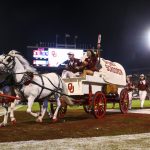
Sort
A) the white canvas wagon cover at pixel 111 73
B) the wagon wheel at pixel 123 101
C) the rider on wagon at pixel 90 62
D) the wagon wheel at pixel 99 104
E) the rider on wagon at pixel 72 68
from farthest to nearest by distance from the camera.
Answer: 1. the wagon wheel at pixel 123 101
2. the white canvas wagon cover at pixel 111 73
3. the rider on wagon at pixel 72 68
4. the rider on wagon at pixel 90 62
5. the wagon wheel at pixel 99 104

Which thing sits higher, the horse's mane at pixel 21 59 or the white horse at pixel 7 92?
the horse's mane at pixel 21 59

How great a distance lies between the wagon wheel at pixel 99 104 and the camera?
15.4 meters

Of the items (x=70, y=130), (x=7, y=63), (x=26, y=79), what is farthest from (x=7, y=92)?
(x=70, y=130)

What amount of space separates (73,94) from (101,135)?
4690 millimetres

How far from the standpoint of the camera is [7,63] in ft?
42.7

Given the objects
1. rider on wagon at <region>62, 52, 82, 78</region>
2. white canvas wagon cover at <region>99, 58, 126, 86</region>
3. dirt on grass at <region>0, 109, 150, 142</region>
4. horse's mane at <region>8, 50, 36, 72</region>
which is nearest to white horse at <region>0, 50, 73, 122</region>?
horse's mane at <region>8, 50, 36, 72</region>

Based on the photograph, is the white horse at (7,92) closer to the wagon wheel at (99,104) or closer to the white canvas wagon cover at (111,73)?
the wagon wheel at (99,104)

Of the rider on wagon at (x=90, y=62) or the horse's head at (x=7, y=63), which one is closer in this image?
the horse's head at (x=7, y=63)

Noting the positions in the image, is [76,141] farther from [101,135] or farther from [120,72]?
[120,72]

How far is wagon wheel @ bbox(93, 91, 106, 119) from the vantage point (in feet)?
50.5

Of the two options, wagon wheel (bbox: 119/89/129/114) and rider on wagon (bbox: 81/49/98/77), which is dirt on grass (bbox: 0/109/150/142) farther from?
wagon wheel (bbox: 119/89/129/114)

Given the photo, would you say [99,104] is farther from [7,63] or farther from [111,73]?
[7,63]

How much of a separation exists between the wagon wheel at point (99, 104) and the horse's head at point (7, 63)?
143 inches

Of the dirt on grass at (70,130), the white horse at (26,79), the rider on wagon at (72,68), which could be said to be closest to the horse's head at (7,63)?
the white horse at (26,79)
